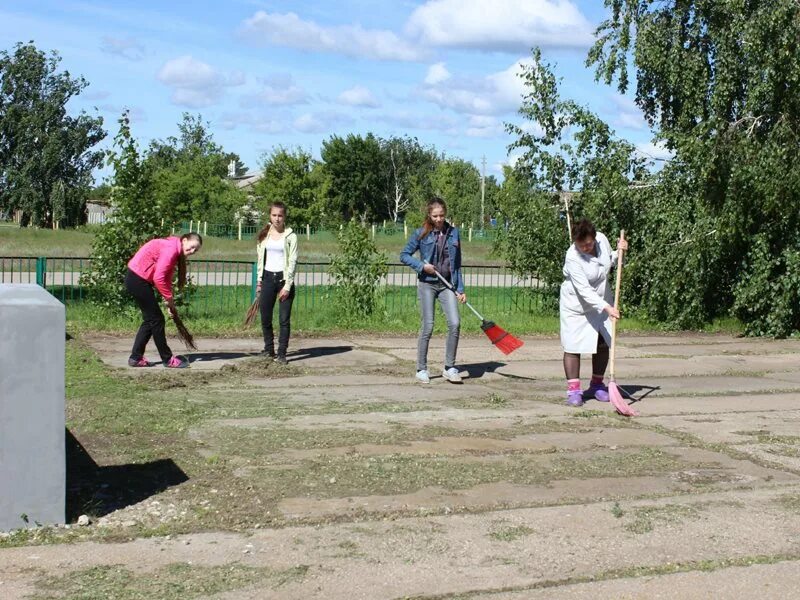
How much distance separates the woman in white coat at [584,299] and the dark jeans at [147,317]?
4.28 m

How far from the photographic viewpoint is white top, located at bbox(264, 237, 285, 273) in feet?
38.6

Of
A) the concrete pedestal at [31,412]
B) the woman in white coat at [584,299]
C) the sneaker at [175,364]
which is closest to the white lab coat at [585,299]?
the woman in white coat at [584,299]

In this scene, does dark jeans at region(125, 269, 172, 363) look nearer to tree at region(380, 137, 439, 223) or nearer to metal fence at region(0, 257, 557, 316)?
metal fence at region(0, 257, 557, 316)

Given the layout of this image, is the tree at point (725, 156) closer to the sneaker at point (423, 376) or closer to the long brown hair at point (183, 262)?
the sneaker at point (423, 376)

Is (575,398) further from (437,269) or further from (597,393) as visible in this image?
(437,269)

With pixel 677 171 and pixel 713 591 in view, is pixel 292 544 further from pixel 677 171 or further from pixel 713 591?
pixel 677 171

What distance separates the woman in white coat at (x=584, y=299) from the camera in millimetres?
9359

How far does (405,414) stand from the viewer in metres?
8.73

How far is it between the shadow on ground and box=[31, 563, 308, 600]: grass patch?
879 millimetres

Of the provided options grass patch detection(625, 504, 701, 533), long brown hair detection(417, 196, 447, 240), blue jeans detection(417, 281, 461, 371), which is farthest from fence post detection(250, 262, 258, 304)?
grass patch detection(625, 504, 701, 533)

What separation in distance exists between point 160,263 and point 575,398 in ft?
15.1

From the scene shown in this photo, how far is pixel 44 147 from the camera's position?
66688mm

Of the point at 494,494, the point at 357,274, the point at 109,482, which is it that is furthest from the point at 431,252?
the point at 357,274

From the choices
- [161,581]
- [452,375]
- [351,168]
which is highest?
[351,168]
